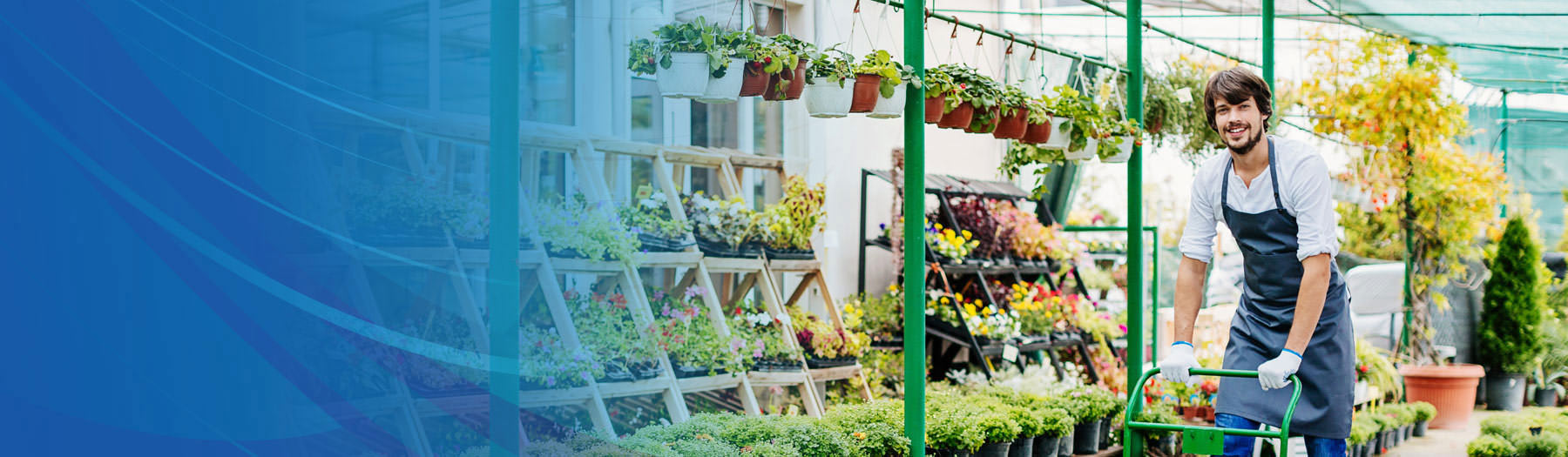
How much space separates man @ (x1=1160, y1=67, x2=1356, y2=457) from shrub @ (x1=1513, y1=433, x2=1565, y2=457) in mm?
3273

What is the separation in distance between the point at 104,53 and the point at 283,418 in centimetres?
78

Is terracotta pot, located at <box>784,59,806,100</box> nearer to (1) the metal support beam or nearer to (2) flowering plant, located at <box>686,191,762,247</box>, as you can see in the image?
(2) flowering plant, located at <box>686,191,762,247</box>

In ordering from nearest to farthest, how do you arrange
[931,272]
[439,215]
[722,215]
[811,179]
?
[439,215] < [722,215] < [811,179] < [931,272]

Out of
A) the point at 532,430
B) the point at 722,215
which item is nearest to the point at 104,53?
the point at 532,430

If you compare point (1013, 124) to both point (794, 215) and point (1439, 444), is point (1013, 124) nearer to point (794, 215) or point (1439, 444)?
point (794, 215)

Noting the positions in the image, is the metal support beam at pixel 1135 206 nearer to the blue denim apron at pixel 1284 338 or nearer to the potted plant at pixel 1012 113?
the potted plant at pixel 1012 113

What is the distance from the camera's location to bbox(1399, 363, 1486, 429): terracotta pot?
7973mm

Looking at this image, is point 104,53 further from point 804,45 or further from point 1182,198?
point 1182,198

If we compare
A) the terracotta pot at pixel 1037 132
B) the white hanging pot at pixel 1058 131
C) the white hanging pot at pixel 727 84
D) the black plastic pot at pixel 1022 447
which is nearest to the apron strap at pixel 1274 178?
the white hanging pot at pixel 727 84

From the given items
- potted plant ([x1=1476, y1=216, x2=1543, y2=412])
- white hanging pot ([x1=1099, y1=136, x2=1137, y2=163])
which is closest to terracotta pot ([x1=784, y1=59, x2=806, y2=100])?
white hanging pot ([x1=1099, y1=136, x2=1137, y2=163])

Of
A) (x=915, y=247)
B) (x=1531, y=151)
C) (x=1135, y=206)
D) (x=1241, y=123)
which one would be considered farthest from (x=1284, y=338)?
(x=1531, y=151)

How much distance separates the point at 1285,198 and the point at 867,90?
1.31 metres

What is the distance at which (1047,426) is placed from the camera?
526 cm

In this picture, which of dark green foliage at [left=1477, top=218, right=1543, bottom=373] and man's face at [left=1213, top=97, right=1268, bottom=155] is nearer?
man's face at [left=1213, top=97, right=1268, bottom=155]
